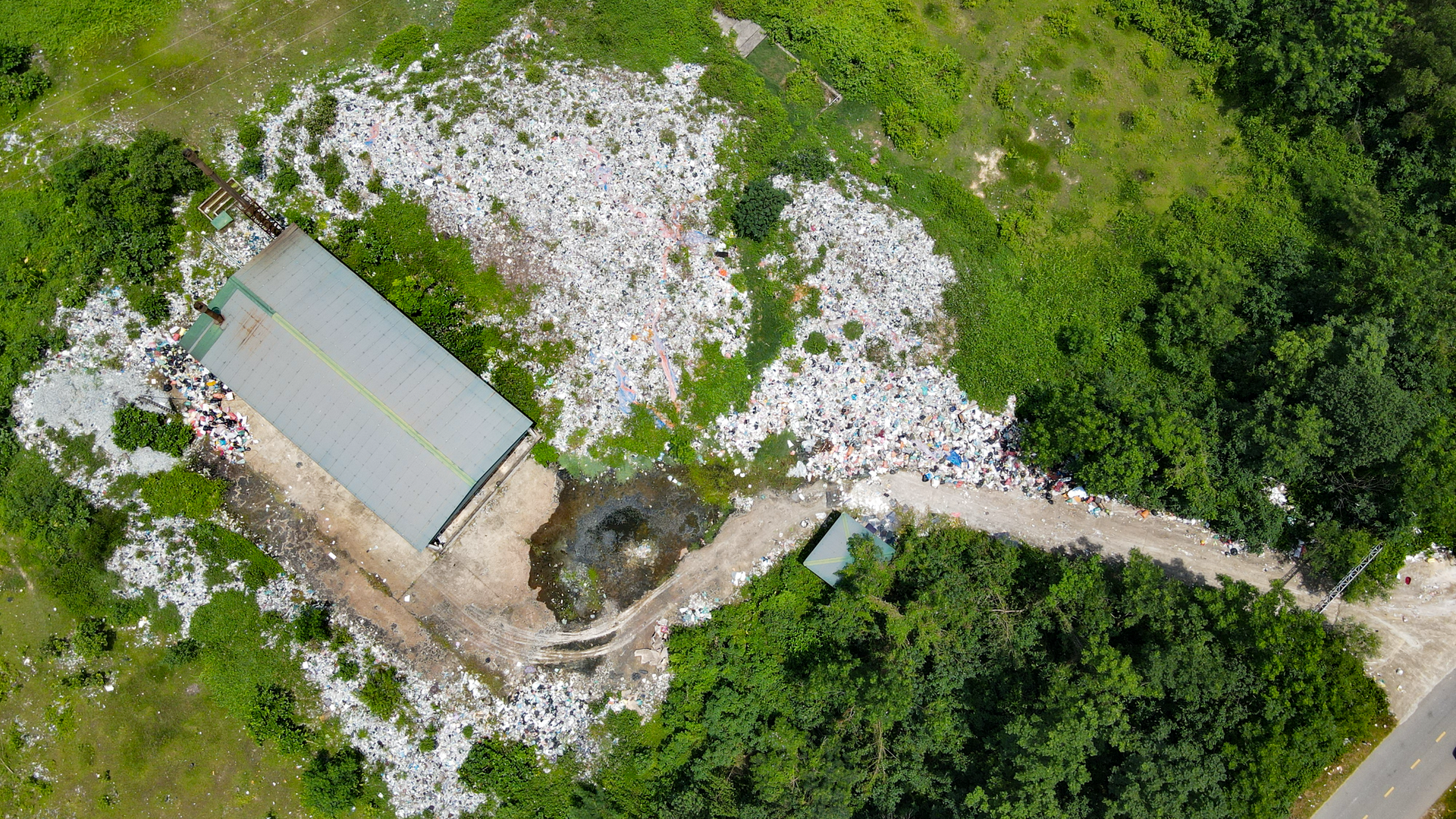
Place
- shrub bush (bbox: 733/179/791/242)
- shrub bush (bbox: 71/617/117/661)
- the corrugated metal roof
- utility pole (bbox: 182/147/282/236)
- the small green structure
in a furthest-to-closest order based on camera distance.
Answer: shrub bush (bbox: 733/179/791/242) < the small green structure < utility pole (bbox: 182/147/282/236) < shrub bush (bbox: 71/617/117/661) < the corrugated metal roof

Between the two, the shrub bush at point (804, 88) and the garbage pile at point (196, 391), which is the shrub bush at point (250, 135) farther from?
the shrub bush at point (804, 88)

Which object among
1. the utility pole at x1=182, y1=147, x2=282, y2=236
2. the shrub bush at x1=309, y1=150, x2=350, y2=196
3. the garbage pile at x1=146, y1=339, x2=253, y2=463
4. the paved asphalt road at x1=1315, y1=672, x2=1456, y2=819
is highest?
the paved asphalt road at x1=1315, y1=672, x2=1456, y2=819

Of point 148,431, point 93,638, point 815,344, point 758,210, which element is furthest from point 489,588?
point 758,210

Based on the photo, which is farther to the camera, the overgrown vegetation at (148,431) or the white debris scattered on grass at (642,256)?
the white debris scattered on grass at (642,256)

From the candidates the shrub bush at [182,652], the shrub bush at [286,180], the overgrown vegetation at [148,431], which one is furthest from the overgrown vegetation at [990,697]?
the shrub bush at [286,180]

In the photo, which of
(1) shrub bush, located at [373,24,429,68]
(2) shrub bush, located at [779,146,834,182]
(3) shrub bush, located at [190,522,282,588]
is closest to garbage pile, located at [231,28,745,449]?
(1) shrub bush, located at [373,24,429,68]

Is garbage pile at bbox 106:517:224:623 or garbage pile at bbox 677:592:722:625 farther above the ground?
garbage pile at bbox 677:592:722:625

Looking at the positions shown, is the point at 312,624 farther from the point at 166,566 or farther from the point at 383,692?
the point at 166,566

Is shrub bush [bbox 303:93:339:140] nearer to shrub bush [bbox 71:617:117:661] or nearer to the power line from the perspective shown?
the power line

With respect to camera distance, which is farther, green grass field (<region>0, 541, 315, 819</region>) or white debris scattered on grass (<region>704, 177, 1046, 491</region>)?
white debris scattered on grass (<region>704, 177, 1046, 491</region>)
